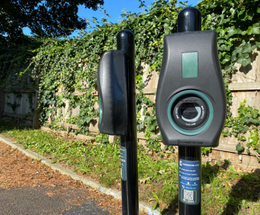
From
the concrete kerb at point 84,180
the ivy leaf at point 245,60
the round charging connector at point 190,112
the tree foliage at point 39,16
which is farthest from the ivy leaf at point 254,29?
the tree foliage at point 39,16

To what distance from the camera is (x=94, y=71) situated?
15.9 ft

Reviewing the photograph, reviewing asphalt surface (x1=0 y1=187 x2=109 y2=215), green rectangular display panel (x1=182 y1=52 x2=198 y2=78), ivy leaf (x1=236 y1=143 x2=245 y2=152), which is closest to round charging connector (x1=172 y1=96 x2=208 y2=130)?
green rectangular display panel (x1=182 y1=52 x2=198 y2=78)

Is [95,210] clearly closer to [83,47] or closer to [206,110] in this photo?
[206,110]

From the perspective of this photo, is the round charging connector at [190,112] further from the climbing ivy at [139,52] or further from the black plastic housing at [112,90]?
the climbing ivy at [139,52]

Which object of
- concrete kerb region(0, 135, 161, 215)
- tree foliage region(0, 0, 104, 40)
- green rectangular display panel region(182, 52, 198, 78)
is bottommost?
concrete kerb region(0, 135, 161, 215)

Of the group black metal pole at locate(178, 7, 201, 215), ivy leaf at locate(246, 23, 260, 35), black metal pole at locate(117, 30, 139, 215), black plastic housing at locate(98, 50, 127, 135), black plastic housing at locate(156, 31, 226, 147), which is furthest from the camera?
ivy leaf at locate(246, 23, 260, 35)

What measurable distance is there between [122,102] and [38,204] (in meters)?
2.00

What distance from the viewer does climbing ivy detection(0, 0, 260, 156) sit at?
292cm

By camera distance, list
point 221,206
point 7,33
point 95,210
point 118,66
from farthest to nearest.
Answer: point 7,33
point 95,210
point 221,206
point 118,66

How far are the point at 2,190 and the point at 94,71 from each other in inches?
116

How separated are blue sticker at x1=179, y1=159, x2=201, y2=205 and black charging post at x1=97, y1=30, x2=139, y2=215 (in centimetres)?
46

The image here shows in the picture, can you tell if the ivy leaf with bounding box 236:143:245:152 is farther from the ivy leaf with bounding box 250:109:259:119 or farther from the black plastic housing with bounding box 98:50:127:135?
the black plastic housing with bounding box 98:50:127:135

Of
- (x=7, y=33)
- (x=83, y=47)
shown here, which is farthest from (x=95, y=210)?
(x=7, y=33)

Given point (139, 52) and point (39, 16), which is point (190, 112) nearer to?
→ point (139, 52)
